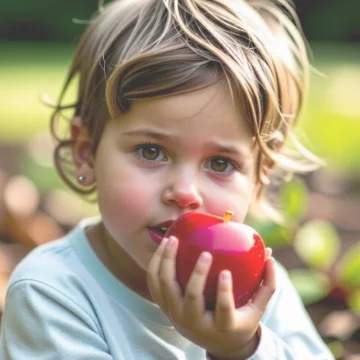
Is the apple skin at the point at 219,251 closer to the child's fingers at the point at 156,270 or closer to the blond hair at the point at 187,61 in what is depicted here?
the child's fingers at the point at 156,270

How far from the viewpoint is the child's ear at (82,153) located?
2691 mm

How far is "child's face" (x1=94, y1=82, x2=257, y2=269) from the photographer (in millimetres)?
2314

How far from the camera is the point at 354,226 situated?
475cm

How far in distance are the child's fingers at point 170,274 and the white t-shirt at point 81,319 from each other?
261 mm

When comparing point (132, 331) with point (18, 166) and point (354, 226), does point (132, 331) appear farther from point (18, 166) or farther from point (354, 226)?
point (18, 166)

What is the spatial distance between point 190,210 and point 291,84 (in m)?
0.69

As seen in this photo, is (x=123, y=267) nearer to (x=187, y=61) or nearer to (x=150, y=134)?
(x=150, y=134)

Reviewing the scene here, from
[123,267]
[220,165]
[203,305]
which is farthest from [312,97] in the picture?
[203,305]

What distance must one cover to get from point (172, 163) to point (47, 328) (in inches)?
21.1

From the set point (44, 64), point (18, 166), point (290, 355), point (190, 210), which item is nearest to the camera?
point (190, 210)

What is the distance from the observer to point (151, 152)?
2385 millimetres

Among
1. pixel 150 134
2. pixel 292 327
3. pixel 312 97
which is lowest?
pixel 312 97

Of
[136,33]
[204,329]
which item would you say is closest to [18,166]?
[136,33]

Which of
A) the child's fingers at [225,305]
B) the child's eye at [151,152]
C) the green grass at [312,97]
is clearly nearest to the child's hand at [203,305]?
the child's fingers at [225,305]
